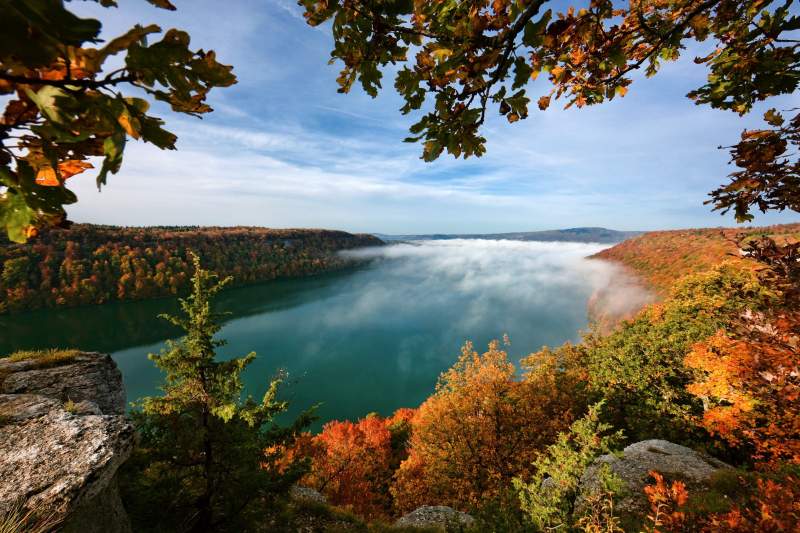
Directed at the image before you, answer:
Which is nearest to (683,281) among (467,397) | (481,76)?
(467,397)

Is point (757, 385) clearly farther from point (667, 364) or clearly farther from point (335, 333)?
point (335, 333)

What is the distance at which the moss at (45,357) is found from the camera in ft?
30.7

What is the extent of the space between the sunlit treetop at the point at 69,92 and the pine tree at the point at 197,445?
7942 mm

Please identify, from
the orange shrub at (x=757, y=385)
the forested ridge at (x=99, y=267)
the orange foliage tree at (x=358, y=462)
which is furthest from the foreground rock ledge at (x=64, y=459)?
the forested ridge at (x=99, y=267)

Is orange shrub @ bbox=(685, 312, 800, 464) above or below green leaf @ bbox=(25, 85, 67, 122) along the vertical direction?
below

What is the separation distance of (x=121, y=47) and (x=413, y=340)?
100038 mm

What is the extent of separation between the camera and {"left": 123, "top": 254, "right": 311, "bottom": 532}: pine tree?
8.20 m

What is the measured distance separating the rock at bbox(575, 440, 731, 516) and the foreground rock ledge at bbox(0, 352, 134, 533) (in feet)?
41.2

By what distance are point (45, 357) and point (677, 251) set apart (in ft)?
365

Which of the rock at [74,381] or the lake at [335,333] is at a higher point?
the rock at [74,381]

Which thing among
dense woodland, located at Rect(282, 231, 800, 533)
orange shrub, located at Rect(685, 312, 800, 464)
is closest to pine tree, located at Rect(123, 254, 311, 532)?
dense woodland, located at Rect(282, 231, 800, 533)

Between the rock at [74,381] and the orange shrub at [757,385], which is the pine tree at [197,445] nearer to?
the rock at [74,381]

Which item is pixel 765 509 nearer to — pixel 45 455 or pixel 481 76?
pixel 481 76

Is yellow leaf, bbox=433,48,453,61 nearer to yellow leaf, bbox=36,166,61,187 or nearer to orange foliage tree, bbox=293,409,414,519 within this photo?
yellow leaf, bbox=36,166,61,187
